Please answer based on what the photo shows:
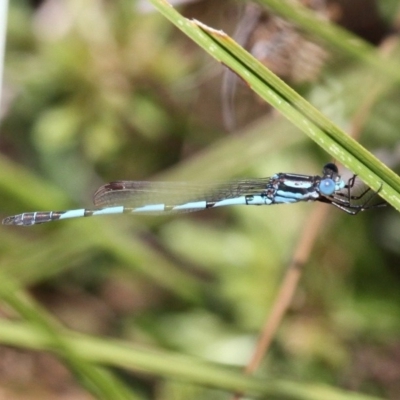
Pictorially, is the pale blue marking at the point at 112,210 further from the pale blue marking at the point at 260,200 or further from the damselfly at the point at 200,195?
the pale blue marking at the point at 260,200

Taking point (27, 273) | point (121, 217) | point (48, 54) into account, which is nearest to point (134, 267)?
point (121, 217)

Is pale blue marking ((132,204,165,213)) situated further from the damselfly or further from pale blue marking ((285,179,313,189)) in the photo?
pale blue marking ((285,179,313,189))

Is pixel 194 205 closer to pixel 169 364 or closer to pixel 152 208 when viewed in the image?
pixel 152 208

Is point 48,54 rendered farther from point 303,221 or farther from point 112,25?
point 303,221

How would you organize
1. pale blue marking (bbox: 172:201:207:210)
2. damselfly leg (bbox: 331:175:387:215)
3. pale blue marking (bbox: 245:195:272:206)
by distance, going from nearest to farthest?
damselfly leg (bbox: 331:175:387:215) → pale blue marking (bbox: 245:195:272:206) → pale blue marking (bbox: 172:201:207:210)

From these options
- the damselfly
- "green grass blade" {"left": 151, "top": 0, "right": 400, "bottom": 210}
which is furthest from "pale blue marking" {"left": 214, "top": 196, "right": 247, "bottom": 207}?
"green grass blade" {"left": 151, "top": 0, "right": 400, "bottom": 210}

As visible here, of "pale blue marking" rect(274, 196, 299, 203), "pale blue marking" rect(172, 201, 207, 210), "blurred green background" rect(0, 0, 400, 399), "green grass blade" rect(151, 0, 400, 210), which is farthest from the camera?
"blurred green background" rect(0, 0, 400, 399)
